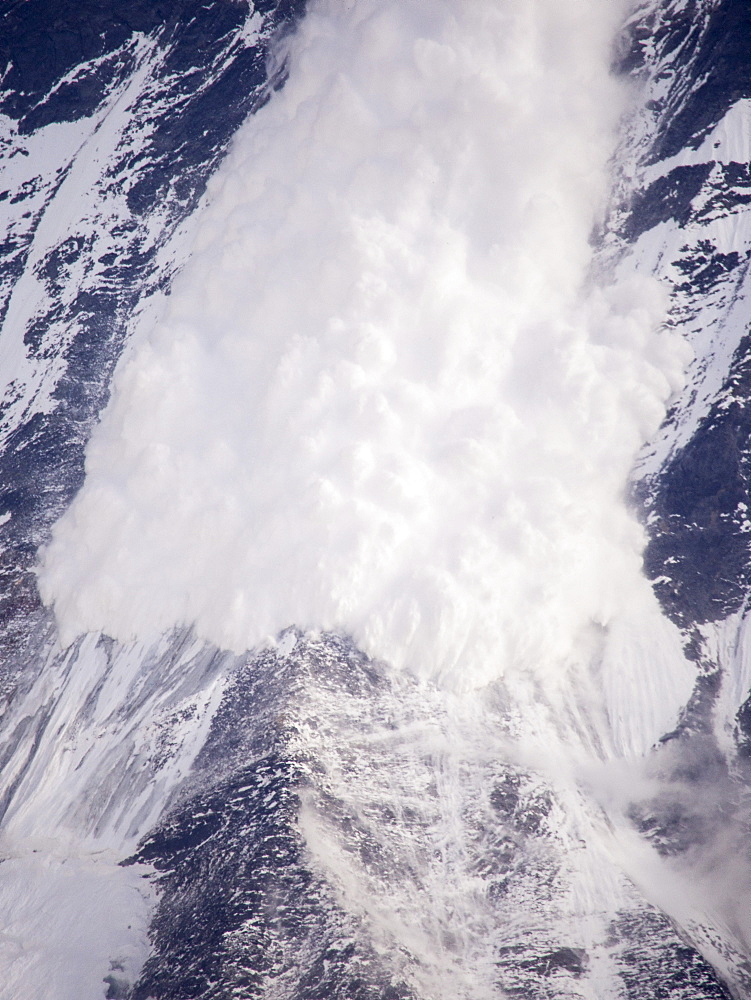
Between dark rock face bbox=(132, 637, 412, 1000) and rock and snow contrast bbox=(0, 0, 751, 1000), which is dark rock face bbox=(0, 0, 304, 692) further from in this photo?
dark rock face bbox=(132, 637, 412, 1000)

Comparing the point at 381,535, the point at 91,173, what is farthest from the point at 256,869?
the point at 91,173

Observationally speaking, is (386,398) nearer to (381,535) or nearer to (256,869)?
(381,535)

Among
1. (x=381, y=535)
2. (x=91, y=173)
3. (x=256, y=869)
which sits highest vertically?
(x=91, y=173)

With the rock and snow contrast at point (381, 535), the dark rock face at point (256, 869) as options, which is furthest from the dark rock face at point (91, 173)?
the dark rock face at point (256, 869)

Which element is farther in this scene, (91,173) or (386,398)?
(91,173)

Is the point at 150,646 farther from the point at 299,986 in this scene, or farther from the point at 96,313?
the point at 96,313

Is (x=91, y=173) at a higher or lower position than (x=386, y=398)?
higher

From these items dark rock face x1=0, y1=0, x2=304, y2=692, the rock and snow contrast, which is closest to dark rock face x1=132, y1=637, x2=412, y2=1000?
the rock and snow contrast

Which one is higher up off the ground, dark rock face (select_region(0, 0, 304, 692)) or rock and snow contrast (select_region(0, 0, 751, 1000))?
dark rock face (select_region(0, 0, 304, 692))
